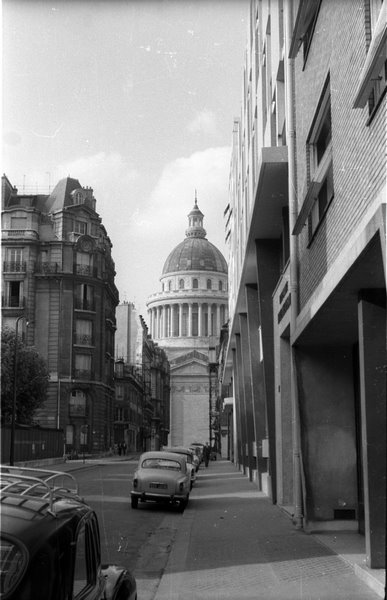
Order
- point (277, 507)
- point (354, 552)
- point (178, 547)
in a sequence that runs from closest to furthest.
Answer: point (354, 552), point (178, 547), point (277, 507)

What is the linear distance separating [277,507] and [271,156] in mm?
8337

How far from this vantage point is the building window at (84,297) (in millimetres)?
54397

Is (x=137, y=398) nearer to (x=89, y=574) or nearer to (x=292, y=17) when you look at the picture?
(x=292, y=17)

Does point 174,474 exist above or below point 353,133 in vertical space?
below

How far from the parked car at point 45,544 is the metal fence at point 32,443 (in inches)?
1275

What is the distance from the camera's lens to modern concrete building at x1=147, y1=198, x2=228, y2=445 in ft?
489

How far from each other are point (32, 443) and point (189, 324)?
109111 mm

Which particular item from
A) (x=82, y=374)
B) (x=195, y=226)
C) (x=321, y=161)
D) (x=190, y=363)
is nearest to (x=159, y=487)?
(x=321, y=161)

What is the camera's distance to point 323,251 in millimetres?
12133

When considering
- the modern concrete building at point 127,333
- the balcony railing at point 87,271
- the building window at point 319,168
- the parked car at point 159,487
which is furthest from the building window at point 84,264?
the modern concrete building at point 127,333

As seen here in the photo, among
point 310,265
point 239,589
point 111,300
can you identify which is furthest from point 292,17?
point 111,300

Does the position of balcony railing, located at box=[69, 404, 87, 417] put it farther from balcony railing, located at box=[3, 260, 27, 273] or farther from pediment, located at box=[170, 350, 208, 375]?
pediment, located at box=[170, 350, 208, 375]

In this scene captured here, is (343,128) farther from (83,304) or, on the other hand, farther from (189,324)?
(189,324)

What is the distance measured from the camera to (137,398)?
108 m
